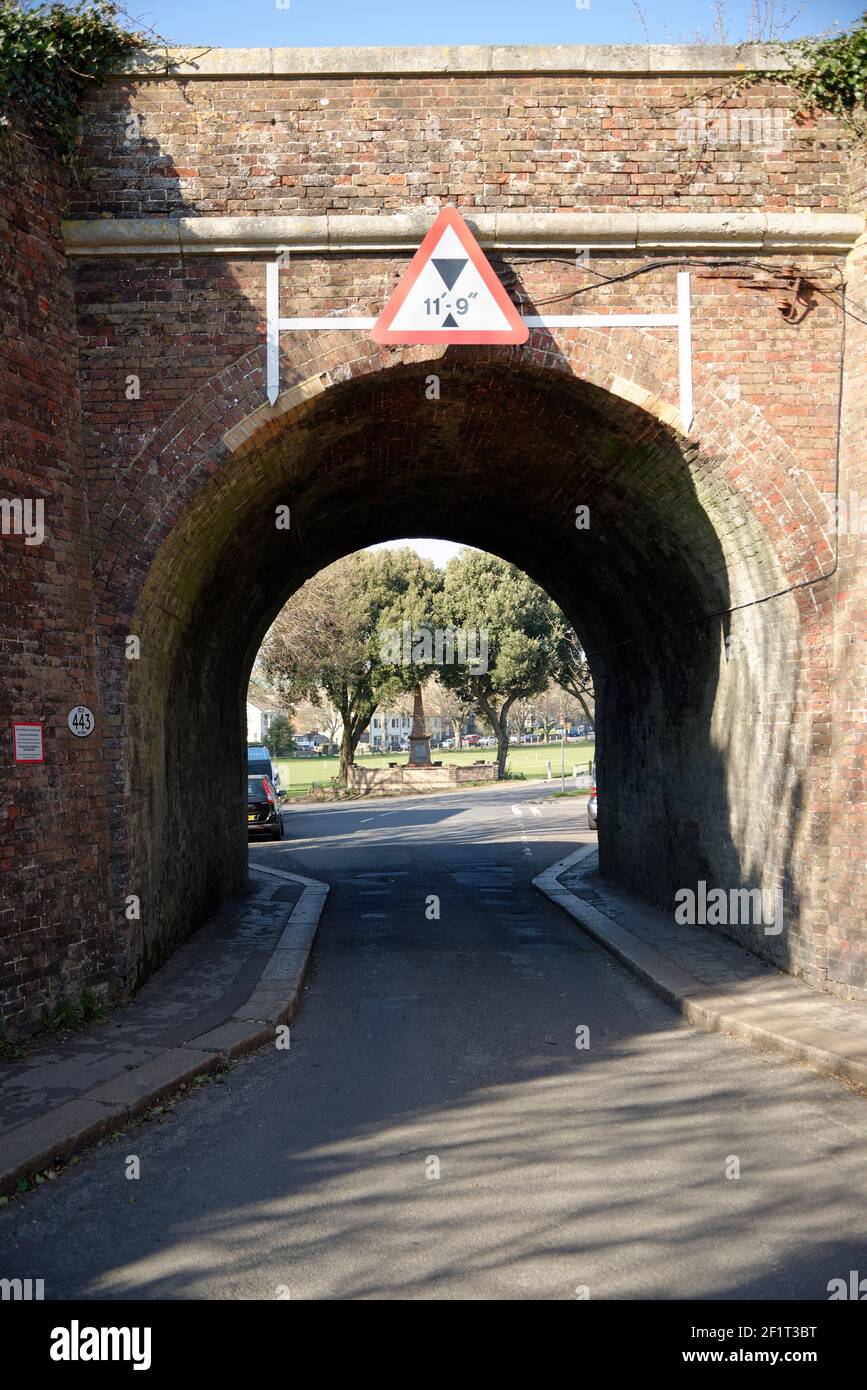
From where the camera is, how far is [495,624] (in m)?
45.4

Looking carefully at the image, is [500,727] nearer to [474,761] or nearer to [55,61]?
[474,761]

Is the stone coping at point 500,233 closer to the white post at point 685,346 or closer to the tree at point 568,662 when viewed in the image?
the white post at point 685,346

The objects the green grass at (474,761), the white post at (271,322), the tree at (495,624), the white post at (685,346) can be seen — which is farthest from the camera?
the green grass at (474,761)

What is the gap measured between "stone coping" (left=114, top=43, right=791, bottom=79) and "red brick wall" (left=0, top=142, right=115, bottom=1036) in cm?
166

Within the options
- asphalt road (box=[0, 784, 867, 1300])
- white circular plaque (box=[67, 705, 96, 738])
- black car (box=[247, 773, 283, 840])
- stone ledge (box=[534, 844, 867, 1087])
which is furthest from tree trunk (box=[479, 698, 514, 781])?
white circular plaque (box=[67, 705, 96, 738])

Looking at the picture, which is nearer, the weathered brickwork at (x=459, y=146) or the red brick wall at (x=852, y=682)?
the red brick wall at (x=852, y=682)

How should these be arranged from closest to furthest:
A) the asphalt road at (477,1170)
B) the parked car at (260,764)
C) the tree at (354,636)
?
the asphalt road at (477,1170)
the parked car at (260,764)
the tree at (354,636)

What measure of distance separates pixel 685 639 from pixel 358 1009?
554 cm

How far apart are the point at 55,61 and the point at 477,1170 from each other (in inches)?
331

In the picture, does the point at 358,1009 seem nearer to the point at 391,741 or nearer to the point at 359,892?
the point at 359,892

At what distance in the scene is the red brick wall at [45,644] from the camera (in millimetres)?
7426

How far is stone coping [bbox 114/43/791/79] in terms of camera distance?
879 cm

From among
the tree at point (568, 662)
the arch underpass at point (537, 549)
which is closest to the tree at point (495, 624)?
the tree at point (568, 662)

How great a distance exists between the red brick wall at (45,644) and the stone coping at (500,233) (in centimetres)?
63
